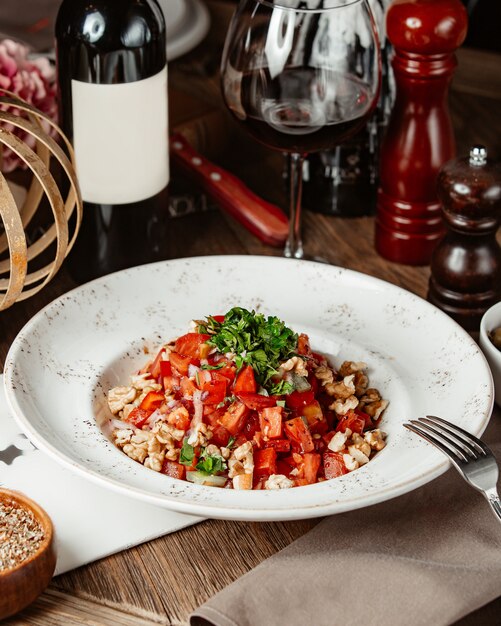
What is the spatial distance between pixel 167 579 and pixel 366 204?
3.67 ft

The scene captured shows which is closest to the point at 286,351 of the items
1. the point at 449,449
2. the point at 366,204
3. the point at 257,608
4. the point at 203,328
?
the point at 203,328

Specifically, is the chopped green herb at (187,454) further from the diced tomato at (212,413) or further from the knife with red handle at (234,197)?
the knife with red handle at (234,197)

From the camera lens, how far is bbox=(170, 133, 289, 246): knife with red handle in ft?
6.32

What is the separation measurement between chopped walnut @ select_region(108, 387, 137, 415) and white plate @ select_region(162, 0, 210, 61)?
42.0 inches

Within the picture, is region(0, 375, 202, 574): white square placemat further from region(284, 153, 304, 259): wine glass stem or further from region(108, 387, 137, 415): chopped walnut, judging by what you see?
region(284, 153, 304, 259): wine glass stem

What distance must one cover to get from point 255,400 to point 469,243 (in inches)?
22.8

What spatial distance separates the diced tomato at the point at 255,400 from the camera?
4.21ft

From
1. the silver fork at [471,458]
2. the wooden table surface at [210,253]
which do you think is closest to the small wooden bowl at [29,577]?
the wooden table surface at [210,253]

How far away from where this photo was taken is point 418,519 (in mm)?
1229

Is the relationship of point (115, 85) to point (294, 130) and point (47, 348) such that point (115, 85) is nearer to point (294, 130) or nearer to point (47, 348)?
point (294, 130)

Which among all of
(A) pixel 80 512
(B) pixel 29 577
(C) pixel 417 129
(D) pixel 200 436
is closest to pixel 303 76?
(C) pixel 417 129

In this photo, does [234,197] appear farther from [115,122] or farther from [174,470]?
[174,470]

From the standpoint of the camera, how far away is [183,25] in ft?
7.67

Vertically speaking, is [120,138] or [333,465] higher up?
[120,138]
